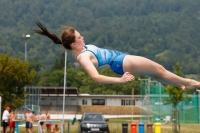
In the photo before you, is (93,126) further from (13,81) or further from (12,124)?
(13,81)

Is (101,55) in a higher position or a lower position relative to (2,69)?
lower

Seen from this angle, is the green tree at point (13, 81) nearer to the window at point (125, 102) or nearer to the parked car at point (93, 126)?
the parked car at point (93, 126)

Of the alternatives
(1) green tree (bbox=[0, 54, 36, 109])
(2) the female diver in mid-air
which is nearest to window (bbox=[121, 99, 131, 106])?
(1) green tree (bbox=[0, 54, 36, 109])

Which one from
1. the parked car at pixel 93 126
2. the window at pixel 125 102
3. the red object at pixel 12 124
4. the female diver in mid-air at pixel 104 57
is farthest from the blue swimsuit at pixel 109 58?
the window at pixel 125 102

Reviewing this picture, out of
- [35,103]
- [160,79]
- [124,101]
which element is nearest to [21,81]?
[35,103]

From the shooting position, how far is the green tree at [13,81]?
40250 millimetres

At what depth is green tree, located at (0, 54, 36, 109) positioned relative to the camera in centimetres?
4025

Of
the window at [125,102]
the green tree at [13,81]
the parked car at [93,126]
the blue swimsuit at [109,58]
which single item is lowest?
the parked car at [93,126]

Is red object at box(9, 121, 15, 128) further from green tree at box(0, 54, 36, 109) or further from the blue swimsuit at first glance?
the blue swimsuit

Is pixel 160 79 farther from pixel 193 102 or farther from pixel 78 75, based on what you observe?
pixel 78 75

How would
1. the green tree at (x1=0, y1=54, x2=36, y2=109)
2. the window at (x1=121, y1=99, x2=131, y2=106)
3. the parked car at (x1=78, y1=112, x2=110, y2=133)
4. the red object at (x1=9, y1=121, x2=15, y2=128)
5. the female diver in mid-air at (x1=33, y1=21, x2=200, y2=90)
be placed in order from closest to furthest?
the female diver in mid-air at (x1=33, y1=21, x2=200, y2=90)
the red object at (x1=9, y1=121, x2=15, y2=128)
the parked car at (x1=78, y1=112, x2=110, y2=133)
the green tree at (x1=0, y1=54, x2=36, y2=109)
the window at (x1=121, y1=99, x2=131, y2=106)

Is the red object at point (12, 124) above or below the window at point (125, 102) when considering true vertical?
below

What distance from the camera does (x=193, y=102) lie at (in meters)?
52.2

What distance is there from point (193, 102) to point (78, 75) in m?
93.2
